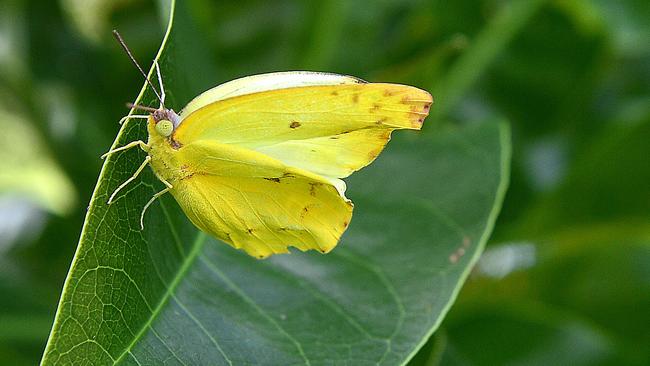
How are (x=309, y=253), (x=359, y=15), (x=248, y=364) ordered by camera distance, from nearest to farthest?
1. (x=248, y=364)
2. (x=309, y=253)
3. (x=359, y=15)

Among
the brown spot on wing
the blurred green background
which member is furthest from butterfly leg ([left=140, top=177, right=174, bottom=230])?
the blurred green background

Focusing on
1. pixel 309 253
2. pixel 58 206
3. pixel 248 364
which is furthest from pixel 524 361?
pixel 58 206

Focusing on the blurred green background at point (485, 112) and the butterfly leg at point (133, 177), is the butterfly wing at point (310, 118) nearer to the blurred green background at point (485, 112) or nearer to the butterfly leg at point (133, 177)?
the butterfly leg at point (133, 177)

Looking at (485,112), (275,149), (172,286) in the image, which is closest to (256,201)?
(275,149)

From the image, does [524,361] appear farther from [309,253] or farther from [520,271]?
[309,253]

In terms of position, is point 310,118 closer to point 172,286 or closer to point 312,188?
point 312,188
